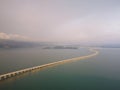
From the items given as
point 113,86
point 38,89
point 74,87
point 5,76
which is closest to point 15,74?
point 5,76

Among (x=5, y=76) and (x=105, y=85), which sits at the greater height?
(x=5, y=76)

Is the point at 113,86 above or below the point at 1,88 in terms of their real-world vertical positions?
below

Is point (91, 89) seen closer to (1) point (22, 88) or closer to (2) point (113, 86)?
(2) point (113, 86)

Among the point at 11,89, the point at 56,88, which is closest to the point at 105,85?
the point at 56,88

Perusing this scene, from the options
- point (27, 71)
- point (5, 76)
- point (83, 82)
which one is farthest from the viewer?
point (27, 71)

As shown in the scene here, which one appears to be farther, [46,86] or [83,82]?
[83,82]

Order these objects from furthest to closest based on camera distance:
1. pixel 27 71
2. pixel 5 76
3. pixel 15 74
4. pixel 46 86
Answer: pixel 27 71 → pixel 15 74 → pixel 5 76 → pixel 46 86

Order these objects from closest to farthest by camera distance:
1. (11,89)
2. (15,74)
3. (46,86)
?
1. (11,89)
2. (46,86)
3. (15,74)

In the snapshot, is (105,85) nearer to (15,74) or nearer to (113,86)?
(113,86)

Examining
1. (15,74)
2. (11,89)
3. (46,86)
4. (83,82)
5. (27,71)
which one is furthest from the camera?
(27,71)
